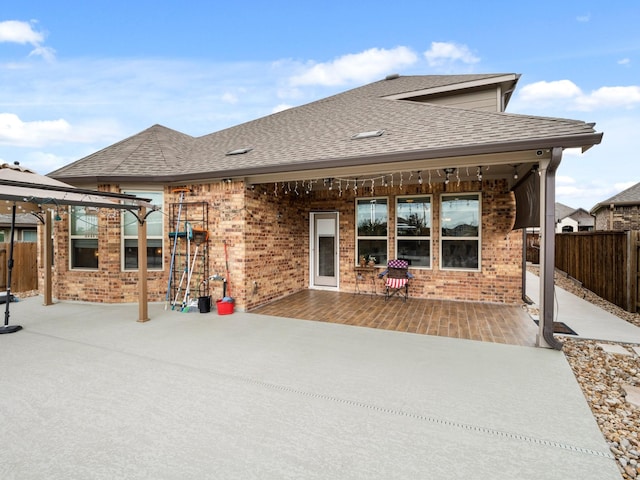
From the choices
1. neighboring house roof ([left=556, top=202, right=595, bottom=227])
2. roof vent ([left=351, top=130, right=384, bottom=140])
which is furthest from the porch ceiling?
neighboring house roof ([left=556, top=202, right=595, bottom=227])

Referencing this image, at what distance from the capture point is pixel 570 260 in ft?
35.1

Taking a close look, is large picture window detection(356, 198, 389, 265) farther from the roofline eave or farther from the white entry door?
the roofline eave

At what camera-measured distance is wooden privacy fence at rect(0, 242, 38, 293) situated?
8547mm

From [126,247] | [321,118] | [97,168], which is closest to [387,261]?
[321,118]

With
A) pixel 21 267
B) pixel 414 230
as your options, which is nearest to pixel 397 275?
pixel 414 230

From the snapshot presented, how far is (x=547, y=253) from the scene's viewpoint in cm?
421

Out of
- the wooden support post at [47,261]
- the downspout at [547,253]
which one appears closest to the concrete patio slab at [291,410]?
the downspout at [547,253]

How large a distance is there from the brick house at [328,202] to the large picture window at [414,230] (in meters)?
0.02

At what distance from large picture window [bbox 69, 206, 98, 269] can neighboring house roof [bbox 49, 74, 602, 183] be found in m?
0.80

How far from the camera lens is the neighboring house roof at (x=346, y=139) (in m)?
4.57

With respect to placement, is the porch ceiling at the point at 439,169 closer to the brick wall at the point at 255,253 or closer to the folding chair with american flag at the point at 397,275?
the brick wall at the point at 255,253

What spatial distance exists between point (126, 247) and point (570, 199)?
207 ft

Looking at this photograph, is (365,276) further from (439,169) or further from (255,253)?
(439,169)

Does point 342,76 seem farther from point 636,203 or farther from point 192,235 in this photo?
point 192,235
